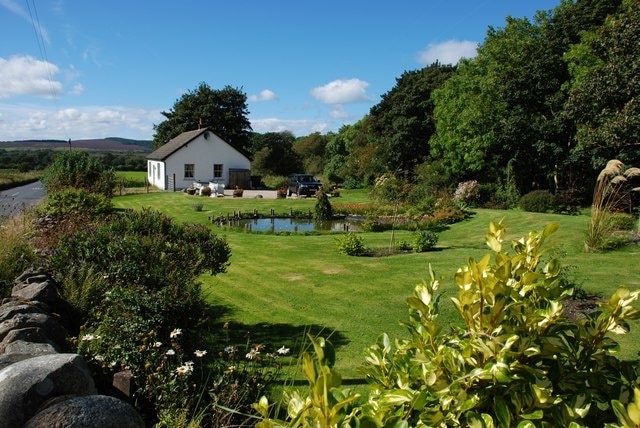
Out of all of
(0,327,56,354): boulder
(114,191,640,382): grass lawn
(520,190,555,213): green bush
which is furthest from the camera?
(520,190,555,213): green bush

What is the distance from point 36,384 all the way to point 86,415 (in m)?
0.68

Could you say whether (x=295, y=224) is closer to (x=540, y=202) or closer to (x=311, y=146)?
(x=540, y=202)

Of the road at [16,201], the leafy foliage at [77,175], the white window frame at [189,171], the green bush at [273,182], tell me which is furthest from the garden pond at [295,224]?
the white window frame at [189,171]

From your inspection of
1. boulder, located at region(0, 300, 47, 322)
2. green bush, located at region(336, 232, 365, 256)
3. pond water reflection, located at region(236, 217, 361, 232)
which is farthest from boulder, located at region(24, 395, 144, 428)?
pond water reflection, located at region(236, 217, 361, 232)

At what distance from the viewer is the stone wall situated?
110 inches

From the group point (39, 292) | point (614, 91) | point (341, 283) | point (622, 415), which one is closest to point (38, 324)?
point (39, 292)

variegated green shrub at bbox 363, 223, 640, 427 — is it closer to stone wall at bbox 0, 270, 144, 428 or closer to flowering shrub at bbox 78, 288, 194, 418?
stone wall at bbox 0, 270, 144, 428

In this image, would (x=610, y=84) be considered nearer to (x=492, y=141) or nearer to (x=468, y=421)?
(x=492, y=141)

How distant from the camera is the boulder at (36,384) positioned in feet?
10.1

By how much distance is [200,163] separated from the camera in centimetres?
4597

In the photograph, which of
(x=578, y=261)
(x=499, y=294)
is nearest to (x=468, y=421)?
(x=499, y=294)

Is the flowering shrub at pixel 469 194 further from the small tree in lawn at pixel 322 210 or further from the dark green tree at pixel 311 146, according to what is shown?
the dark green tree at pixel 311 146

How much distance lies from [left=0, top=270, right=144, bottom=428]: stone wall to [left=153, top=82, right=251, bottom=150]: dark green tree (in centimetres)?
5364

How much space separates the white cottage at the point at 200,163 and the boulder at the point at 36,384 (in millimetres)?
42975
